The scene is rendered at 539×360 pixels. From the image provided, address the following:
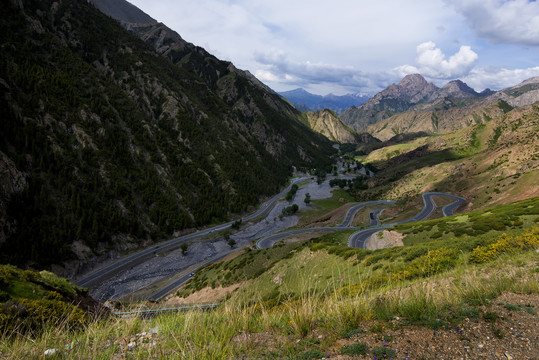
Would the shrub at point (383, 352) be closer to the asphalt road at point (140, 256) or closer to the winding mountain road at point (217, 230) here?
the winding mountain road at point (217, 230)

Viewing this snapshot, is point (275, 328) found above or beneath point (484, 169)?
above

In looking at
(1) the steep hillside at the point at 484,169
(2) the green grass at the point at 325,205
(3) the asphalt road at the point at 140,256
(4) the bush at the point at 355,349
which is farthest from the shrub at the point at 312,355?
(2) the green grass at the point at 325,205

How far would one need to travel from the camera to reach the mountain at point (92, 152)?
6825 centimetres

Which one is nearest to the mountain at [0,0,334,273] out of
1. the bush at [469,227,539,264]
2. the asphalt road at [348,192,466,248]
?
the asphalt road at [348,192,466,248]

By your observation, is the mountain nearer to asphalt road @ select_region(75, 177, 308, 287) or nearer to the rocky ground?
asphalt road @ select_region(75, 177, 308, 287)

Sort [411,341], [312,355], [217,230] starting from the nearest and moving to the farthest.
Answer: [312,355]
[411,341]
[217,230]

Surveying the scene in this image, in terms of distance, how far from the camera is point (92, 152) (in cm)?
8962

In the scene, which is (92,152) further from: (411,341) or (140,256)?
(411,341)

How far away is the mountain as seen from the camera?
6825 cm

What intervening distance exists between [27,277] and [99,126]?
103 metres

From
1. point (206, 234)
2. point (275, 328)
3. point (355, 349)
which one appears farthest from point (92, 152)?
point (355, 349)

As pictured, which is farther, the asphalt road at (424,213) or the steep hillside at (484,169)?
the steep hillside at (484,169)

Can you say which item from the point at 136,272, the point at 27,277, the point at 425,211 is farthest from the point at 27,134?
the point at 425,211

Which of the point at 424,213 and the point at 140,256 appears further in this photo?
the point at 140,256
